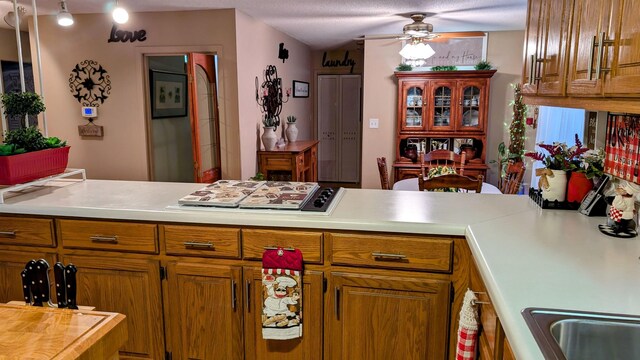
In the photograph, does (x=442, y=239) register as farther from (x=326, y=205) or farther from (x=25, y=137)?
(x=25, y=137)

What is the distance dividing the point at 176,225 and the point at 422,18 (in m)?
3.64

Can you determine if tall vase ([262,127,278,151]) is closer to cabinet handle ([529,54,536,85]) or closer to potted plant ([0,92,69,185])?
potted plant ([0,92,69,185])

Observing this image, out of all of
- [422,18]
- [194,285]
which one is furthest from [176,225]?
[422,18]

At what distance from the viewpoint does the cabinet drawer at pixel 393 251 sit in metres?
→ 1.86

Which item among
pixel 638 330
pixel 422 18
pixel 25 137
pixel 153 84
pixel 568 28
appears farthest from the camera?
pixel 153 84

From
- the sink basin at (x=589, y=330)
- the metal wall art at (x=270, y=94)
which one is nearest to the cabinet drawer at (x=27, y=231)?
the sink basin at (x=589, y=330)

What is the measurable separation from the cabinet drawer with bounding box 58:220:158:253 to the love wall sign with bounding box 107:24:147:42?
3.04 m

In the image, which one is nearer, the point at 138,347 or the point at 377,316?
Result: the point at 377,316

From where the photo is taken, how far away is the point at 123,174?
16.3 feet

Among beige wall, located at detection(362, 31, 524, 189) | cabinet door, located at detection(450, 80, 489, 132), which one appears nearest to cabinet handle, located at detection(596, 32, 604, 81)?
cabinet door, located at detection(450, 80, 489, 132)

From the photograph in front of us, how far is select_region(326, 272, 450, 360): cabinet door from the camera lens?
6.23 ft

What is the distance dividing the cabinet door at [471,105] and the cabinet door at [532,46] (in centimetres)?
331

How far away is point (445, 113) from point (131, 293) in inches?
174

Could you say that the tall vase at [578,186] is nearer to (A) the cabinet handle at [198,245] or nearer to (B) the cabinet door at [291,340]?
(B) the cabinet door at [291,340]
